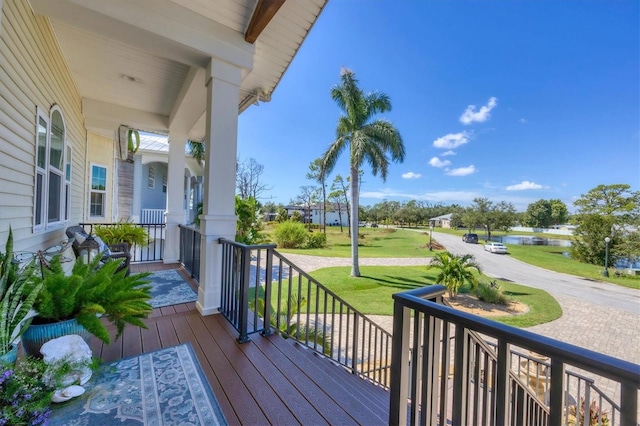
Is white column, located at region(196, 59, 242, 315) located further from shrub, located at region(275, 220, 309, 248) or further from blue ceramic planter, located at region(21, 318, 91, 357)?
shrub, located at region(275, 220, 309, 248)

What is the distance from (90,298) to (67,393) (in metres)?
0.58

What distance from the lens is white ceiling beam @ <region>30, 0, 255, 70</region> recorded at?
8.00 feet

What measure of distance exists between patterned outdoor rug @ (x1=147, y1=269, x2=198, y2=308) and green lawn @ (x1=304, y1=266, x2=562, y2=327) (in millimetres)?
5318

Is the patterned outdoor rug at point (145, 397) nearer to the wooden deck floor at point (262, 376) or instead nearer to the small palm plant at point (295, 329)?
the wooden deck floor at point (262, 376)

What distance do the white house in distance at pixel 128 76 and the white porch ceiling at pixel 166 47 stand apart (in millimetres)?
11

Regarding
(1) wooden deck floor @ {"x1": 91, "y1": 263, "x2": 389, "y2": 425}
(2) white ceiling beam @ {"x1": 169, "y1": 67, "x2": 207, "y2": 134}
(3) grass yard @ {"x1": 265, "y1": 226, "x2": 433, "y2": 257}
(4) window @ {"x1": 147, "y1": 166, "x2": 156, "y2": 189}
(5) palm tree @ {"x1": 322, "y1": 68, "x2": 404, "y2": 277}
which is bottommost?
(3) grass yard @ {"x1": 265, "y1": 226, "x2": 433, "y2": 257}

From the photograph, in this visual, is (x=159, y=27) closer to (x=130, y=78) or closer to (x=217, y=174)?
(x=217, y=174)

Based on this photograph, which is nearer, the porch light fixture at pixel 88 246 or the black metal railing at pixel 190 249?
the porch light fixture at pixel 88 246

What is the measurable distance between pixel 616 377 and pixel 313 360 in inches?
83.5

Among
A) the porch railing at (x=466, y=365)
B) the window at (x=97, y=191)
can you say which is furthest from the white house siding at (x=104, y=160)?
the porch railing at (x=466, y=365)

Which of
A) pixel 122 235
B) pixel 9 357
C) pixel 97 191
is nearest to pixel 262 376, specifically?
pixel 9 357

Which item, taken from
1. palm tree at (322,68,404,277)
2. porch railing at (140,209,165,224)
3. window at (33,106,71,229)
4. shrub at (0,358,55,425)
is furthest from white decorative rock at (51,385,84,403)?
palm tree at (322,68,404,277)

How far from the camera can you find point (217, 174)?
3045 millimetres

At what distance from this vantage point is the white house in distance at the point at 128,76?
2.40 m
